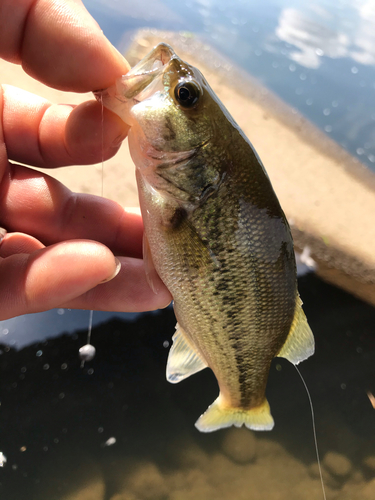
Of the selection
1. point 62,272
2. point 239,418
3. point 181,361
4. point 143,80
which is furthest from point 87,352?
point 143,80

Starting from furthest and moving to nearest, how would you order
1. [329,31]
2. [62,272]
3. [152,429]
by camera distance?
[329,31] → [152,429] → [62,272]

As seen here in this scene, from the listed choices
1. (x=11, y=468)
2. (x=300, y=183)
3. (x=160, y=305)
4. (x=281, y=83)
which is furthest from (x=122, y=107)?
(x=281, y=83)

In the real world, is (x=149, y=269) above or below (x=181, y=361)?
above

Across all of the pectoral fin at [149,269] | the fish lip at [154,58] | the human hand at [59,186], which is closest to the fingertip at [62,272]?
the human hand at [59,186]

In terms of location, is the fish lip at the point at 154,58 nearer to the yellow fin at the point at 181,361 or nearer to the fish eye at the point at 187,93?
the fish eye at the point at 187,93

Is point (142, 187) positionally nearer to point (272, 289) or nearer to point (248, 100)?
point (272, 289)

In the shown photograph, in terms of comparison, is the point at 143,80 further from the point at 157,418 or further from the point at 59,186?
the point at 157,418
